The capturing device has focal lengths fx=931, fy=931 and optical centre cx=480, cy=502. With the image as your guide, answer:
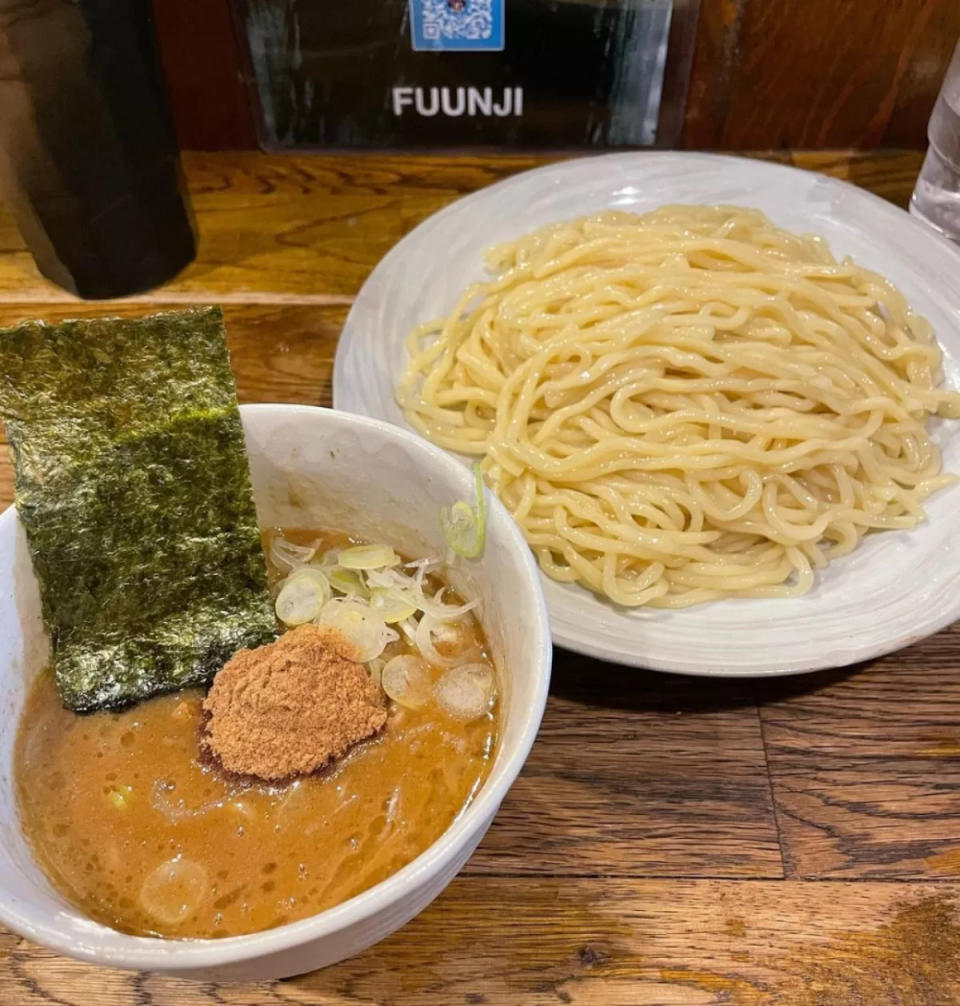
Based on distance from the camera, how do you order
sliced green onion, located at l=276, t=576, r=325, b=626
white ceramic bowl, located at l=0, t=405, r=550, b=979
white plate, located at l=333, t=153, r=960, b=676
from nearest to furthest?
white ceramic bowl, located at l=0, t=405, r=550, b=979 → sliced green onion, located at l=276, t=576, r=325, b=626 → white plate, located at l=333, t=153, r=960, b=676

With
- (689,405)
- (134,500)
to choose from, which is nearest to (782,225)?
(689,405)

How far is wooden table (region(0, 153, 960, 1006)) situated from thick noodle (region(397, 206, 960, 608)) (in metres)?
0.21

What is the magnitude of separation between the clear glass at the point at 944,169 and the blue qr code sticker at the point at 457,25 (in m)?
1.02

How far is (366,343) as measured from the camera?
5.90ft

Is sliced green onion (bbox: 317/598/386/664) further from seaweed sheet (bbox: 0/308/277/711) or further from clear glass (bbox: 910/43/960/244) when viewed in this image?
clear glass (bbox: 910/43/960/244)

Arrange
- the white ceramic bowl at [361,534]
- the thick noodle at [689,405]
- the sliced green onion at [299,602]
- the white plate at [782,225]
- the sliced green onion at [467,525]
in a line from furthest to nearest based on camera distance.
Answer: the thick noodle at [689,405]
the white plate at [782,225]
the sliced green onion at [299,602]
the sliced green onion at [467,525]
the white ceramic bowl at [361,534]

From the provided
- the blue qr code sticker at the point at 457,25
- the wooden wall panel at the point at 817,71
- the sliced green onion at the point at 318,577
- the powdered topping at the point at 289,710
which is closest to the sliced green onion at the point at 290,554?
the sliced green onion at the point at 318,577

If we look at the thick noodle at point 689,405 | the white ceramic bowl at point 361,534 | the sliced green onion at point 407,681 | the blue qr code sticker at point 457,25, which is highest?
the blue qr code sticker at point 457,25

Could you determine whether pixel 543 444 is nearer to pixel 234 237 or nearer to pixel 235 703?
pixel 235 703

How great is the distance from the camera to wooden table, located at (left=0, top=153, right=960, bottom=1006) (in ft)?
4.10

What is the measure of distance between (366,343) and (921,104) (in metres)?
1.61

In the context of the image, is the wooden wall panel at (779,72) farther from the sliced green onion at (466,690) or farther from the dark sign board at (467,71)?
the sliced green onion at (466,690)

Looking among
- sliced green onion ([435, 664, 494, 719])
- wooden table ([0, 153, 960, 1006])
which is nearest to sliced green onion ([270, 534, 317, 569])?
sliced green onion ([435, 664, 494, 719])

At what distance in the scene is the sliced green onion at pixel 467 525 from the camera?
110cm
